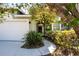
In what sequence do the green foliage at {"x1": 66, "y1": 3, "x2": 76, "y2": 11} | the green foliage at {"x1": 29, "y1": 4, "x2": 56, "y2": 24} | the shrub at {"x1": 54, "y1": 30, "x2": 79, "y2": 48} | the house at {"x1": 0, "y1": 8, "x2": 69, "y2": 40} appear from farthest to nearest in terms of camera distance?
the house at {"x1": 0, "y1": 8, "x2": 69, "y2": 40}, the shrub at {"x1": 54, "y1": 30, "x2": 79, "y2": 48}, the green foliage at {"x1": 29, "y1": 4, "x2": 56, "y2": 24}, the green foliage at {"x1": 66, "y1": 3, "x2": 76, "y2": 11}

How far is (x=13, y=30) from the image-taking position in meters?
4.70

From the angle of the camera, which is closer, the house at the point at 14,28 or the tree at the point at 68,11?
the tree at the point at 68,11

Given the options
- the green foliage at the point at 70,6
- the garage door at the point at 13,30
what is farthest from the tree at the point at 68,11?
the garage door at the point at 13,30

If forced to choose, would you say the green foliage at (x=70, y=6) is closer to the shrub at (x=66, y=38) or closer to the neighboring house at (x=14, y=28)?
the shrub at (x=66, y=38)

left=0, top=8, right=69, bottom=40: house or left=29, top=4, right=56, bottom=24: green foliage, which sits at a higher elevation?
left=29, top=4, right=56, bottom=24: green foliage

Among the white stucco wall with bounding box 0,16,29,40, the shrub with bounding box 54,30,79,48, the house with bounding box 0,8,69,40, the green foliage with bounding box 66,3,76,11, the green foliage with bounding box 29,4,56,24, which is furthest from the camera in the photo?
the white stucco wall with bounding box 0,16,29,40

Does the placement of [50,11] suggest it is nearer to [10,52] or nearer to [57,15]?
→ [57,15]

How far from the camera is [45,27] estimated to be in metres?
3.15

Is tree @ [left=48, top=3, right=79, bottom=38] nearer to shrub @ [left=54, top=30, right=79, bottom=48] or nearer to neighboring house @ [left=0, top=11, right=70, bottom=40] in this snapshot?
shrub @ [left=54, top=30, right=79, bottom=48]

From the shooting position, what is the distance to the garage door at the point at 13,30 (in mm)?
4189

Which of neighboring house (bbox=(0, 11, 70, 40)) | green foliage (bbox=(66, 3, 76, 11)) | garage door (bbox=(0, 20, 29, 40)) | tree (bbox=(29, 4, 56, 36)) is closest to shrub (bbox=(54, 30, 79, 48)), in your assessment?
tree (bbox=(29, 4, 56, 36))

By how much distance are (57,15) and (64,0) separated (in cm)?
175

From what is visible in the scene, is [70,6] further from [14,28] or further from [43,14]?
[14,28]

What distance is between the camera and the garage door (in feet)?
13.7
